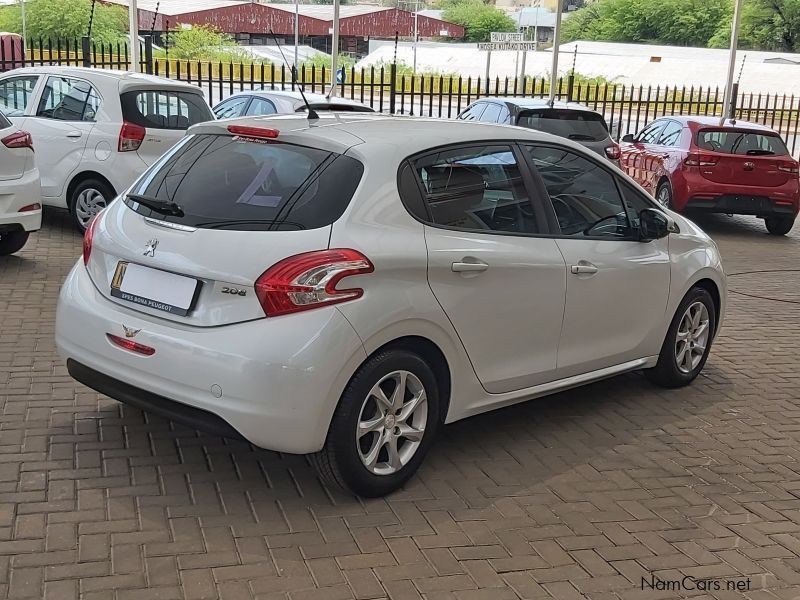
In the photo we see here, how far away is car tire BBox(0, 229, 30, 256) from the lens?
9109 mm

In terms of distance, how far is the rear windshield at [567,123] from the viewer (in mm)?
13641

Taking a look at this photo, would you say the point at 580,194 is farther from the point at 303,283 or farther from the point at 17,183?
the point at 17,183

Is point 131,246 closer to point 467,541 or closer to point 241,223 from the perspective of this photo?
point 241,223

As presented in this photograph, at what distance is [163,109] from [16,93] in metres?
1.78

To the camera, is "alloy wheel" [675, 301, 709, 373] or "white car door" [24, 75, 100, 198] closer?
"alloy wheel" [675, 301, 709, 373]

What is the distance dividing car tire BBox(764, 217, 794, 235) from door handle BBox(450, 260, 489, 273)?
10557 mm

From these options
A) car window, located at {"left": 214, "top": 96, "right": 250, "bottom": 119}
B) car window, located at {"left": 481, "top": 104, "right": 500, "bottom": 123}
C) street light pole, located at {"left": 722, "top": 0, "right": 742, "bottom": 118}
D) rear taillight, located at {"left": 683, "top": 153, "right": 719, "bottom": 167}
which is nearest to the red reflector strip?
car window, located at {"left": 214, "top": 96, "right": 250, "bottom": 119}

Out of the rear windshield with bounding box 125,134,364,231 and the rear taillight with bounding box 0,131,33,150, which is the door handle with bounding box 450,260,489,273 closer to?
the rear windshield with bounding box 125,134,364,231

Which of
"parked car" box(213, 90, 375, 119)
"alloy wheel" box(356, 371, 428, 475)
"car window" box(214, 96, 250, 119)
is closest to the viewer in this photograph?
"alloy wheel" box(356, 371, 428, 475)

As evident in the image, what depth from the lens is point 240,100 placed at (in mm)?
13133

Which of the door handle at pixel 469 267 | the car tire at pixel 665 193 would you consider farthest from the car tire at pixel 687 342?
the car tire at pixel 665 193

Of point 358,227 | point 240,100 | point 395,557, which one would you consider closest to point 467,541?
point 395,557

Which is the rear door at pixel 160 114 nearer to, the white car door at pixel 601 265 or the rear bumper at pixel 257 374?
the white car door at pixel 601 265

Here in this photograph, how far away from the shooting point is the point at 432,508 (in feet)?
14.4
